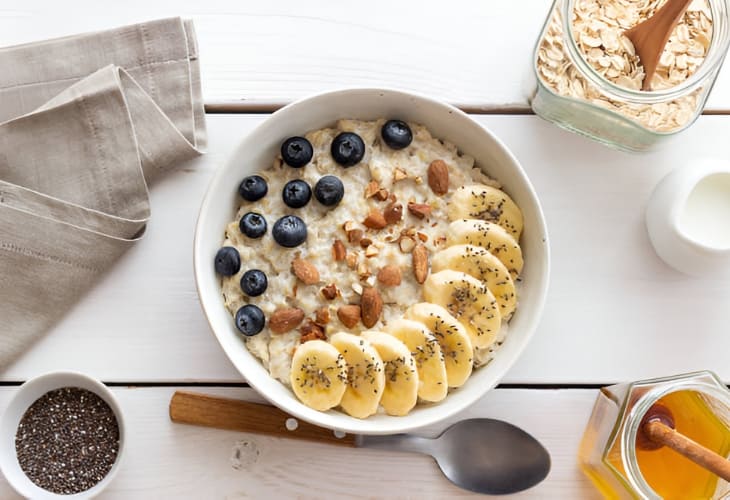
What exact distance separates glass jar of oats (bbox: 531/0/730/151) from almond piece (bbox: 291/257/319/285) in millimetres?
491

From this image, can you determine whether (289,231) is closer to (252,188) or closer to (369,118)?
(252,188)

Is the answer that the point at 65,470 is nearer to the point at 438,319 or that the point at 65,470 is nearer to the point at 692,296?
the point at 438,319

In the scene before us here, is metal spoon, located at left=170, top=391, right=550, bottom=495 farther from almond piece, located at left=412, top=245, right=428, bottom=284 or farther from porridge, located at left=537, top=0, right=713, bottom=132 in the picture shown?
porridge, located at left=537, top=0, right=713, bottom=132

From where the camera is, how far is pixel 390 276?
1222 millimetres

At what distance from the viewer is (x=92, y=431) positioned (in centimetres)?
126

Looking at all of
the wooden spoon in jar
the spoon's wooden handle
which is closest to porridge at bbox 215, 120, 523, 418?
the spoon's wooden handle

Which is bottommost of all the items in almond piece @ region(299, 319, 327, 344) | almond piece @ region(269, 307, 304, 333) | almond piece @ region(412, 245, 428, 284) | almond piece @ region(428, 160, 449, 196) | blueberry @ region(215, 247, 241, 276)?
almond piece @ region(299, 319, 327, 344)

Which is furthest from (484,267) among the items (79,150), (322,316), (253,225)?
(79,150)

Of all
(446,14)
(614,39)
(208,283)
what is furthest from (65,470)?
(614,39)

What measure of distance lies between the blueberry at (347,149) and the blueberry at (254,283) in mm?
227

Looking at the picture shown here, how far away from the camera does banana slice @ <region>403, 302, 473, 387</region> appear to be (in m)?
1.19

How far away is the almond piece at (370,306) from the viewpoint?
121cm

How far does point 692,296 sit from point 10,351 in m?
1.19

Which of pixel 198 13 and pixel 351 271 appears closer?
pixel 351 271
